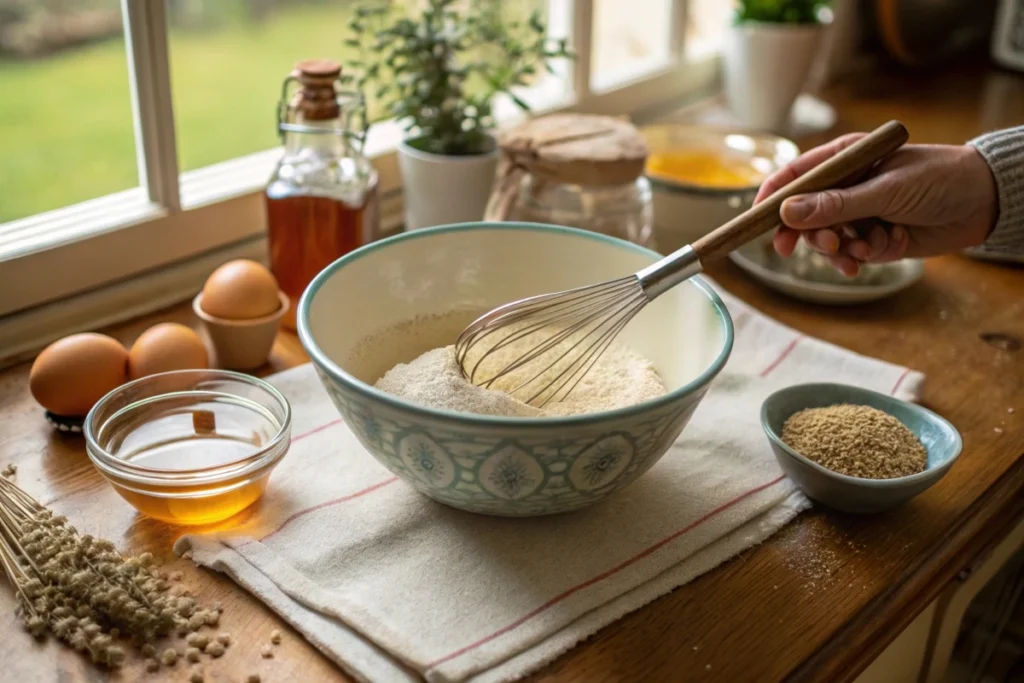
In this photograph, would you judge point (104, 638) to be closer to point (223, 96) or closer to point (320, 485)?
point (320, 485)

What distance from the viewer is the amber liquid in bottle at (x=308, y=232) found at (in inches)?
33.7

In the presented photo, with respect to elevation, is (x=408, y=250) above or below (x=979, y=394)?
above

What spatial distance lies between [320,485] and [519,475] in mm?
184

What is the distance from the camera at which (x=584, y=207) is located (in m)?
0.96

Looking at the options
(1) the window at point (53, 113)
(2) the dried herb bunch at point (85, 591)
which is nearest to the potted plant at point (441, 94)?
(2) the dried herb bunch at point (85, 591)

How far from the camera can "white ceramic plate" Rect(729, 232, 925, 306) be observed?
968 millimetres

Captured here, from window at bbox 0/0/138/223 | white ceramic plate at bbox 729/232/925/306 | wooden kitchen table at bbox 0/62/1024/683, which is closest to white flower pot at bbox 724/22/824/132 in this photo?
white ceramic plate at bbox 729/232/925/306

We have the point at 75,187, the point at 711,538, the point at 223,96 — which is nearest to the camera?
the point at 711,538

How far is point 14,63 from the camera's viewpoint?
2.26 metres

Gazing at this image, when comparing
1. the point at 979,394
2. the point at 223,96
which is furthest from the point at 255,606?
the point at 223,96

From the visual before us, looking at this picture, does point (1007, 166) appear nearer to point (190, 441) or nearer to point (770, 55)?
point (770, 55)

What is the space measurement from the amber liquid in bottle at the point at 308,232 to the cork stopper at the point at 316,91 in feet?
0.23

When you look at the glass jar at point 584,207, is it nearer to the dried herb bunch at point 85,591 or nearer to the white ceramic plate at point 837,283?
the white ceramic plate at point 837,283

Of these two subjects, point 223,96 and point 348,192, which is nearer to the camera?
point 348,192
